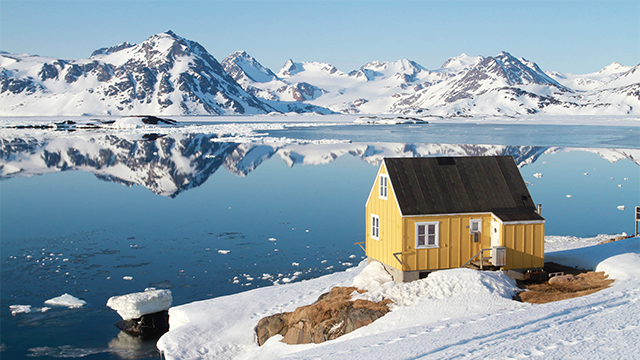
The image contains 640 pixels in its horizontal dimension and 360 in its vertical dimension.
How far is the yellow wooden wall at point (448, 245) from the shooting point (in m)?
18.8

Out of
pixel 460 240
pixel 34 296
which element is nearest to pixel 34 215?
pixel 34 296

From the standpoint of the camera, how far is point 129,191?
4250 centimetres

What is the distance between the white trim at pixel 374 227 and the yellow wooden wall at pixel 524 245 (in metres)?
4.41

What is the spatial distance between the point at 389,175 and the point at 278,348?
706 centimetres

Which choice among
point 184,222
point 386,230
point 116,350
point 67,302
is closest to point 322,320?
point 386,230

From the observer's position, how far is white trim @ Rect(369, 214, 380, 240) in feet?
67.7

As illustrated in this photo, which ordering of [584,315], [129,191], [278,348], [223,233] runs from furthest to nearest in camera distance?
[129,191]
[223,233]
[278,348]
[584,315]

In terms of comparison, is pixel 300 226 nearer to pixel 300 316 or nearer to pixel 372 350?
pixel 300 316

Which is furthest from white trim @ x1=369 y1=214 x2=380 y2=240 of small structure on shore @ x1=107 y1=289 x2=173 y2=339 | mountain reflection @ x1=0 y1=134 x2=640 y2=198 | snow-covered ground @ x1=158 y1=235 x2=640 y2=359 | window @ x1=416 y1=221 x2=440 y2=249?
mountain reflection @ x1=0 y1=134 x2=640 y2=198

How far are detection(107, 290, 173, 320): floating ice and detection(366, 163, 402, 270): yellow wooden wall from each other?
7.37 metres

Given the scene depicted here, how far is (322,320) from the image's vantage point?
Result: 54.8ft

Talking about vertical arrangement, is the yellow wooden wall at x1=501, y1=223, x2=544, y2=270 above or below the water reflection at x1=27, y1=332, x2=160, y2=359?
above

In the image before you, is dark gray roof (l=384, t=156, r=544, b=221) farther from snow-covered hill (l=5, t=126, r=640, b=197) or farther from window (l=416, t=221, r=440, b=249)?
snow-covered hill (l=5, t=126, r=640, b=197)

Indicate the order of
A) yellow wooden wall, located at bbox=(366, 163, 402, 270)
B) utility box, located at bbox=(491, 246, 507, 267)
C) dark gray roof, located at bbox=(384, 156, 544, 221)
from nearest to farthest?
utility box, located at bbox=(491, 246, 507, 267) → yellow wooden wall, located at bbox=(366, 163, 402, 270) → dark gray roof, located at bbox=(384, 156, 544, 221)
